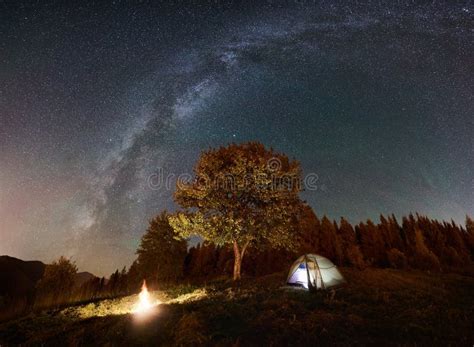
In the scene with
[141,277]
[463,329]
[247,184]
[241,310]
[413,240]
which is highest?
[247,184]

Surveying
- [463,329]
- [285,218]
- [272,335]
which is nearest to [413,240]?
[285,218]

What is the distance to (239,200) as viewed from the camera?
2189 cm

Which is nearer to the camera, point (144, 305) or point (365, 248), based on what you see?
point (144, 305)

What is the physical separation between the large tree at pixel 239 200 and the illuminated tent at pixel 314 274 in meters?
4.71

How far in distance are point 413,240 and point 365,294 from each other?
1627 inches

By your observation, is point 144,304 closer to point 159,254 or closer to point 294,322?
point 294,322

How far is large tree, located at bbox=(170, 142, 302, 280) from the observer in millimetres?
20781

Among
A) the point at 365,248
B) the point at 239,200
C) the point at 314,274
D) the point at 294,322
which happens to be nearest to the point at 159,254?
the point at 239,200

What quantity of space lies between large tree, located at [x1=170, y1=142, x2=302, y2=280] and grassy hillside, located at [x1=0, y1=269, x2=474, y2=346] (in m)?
6.71

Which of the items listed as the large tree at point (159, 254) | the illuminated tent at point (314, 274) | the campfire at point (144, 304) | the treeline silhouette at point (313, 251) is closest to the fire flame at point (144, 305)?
the campfire at point (144, 304)

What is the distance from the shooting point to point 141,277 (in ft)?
116

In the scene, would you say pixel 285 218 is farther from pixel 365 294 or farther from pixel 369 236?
pixel 369 236

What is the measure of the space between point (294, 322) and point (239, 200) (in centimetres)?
1288

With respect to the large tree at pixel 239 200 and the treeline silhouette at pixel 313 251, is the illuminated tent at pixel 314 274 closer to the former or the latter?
the large tree at pixel 239 200
